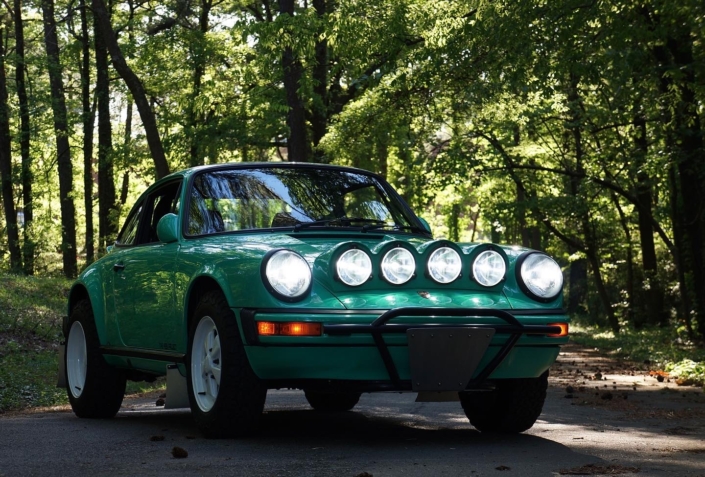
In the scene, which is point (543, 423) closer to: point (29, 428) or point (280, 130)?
point (29, 428)

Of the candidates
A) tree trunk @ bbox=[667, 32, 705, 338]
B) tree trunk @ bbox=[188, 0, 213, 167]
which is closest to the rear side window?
tree trunk @ bbox=[667, 32, 705, 338]

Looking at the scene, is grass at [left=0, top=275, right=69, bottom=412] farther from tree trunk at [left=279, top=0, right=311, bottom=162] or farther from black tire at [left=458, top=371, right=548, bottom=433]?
tree trunk at [left=279, top=0, right=311, bottom=162]

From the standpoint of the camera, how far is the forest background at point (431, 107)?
16.0 metres

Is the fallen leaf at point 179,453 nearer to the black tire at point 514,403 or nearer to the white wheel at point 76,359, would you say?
the black tire at point 514,403

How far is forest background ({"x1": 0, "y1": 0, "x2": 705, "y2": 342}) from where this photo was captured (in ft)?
52.4

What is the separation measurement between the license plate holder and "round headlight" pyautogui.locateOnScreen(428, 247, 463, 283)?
1.13 feet

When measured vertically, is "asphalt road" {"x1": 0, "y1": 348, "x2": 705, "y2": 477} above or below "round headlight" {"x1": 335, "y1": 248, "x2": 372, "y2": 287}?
below

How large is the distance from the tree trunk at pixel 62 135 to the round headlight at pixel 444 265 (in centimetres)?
2778

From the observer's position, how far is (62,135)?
1350 inches

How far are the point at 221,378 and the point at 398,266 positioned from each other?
120 centimetres

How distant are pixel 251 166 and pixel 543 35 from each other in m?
8.36

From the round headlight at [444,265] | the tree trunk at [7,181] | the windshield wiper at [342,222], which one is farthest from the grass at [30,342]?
the tree trunk at [7,181]

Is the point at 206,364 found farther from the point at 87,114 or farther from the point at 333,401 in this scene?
the point at 87,114

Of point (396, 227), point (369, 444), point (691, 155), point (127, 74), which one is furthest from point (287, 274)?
point (127, 74)
